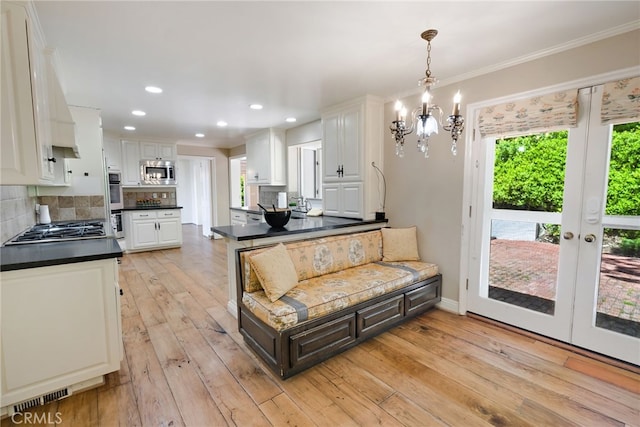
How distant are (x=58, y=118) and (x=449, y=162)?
3467 millimetres

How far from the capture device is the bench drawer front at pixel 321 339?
202 centimetres

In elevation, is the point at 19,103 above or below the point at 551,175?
above

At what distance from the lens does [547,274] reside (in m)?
2.55

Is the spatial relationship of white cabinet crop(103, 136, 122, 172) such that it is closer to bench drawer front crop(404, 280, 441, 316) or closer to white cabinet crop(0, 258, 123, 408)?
white cabinet crop(0, 258, 123, 408)

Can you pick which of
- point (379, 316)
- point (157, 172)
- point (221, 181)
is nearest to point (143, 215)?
point (157, 172)

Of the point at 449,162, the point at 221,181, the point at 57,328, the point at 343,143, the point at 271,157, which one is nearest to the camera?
the point at 57,328

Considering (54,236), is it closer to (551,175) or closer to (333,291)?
(333,291)

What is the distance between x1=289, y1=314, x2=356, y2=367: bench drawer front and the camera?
2.02 metres

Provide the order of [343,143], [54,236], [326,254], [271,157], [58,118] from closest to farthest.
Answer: [58,118] → [54,236] → [326,254] → [343,143] → [271,157]

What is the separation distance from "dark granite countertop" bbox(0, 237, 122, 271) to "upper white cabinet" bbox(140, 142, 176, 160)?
447cm

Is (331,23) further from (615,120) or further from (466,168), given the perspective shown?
(615,120)

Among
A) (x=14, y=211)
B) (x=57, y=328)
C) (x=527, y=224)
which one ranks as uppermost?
(x=14, y=211)

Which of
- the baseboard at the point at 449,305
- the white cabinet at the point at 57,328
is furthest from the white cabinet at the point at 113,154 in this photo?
the baseboard at the point at 449,305

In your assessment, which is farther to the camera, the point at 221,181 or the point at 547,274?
the point at 221,181
